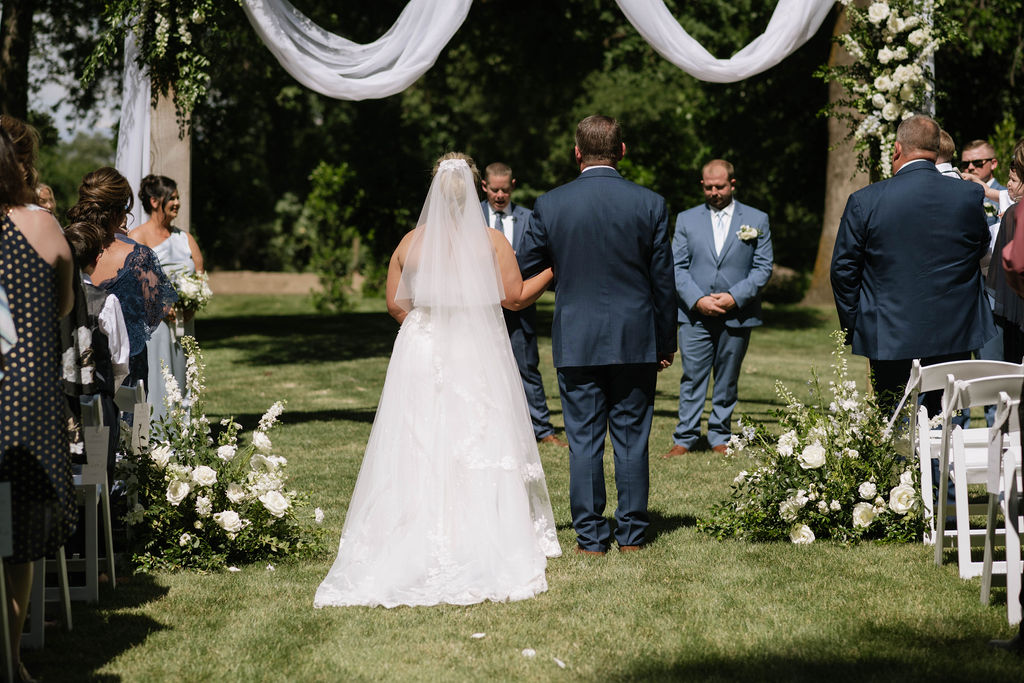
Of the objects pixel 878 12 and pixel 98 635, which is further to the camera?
pixel 878 12

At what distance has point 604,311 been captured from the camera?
5.41m

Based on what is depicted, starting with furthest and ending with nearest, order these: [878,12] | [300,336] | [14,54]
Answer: [300,336] < [14,54] < [878,12]

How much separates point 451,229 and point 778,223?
26.4m

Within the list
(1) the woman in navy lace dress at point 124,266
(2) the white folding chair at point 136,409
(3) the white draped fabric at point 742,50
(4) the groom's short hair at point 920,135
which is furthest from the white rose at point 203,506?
(3) the white draped fabric at point 742,50

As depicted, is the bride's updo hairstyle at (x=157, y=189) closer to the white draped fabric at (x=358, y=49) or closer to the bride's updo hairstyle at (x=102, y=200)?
the white draped fabric at (x=358, y=49)

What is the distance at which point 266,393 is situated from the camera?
1239 cm

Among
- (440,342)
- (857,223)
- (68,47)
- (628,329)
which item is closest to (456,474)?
(440,342)

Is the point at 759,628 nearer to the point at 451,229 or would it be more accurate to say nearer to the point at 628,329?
the point at 628,329

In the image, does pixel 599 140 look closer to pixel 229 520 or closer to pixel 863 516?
pixel 863 516

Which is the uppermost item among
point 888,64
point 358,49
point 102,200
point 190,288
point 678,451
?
point 358,49

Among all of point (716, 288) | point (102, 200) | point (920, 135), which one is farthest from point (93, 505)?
point (716, 288)

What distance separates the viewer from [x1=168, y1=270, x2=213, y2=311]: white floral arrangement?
8172 mm

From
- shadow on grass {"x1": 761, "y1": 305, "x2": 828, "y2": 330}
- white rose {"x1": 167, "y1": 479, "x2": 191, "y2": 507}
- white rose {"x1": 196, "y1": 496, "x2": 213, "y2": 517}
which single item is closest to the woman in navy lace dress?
white rose {"x1": 167, "y1": 479, "x2": 191, "y2": 507}

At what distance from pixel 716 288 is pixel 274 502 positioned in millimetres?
4230
